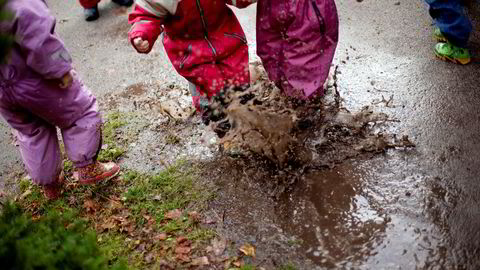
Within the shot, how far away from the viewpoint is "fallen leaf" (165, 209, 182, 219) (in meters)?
2.93

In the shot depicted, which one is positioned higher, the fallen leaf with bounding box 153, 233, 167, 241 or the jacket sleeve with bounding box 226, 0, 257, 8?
the jacket sleeve with bounding box 226, 0, 257, 8

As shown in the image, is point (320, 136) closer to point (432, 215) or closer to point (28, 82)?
point (432, 215)

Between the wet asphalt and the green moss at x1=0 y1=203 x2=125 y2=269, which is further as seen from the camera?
the wet asphalt

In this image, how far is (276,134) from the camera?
3029 millimetres

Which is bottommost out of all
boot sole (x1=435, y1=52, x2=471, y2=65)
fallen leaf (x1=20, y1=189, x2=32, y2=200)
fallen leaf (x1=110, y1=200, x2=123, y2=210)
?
fallen leaf (x1=20, y1=189, x2=32, y2=200)

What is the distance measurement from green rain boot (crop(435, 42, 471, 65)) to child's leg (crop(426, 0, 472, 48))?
0.05 meters

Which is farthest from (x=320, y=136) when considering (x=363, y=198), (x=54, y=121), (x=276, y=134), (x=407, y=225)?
(x=54, y=121)

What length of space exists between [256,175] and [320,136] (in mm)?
558

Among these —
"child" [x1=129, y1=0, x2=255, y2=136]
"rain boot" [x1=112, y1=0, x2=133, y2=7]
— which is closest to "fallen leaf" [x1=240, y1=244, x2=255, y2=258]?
"child" [x1=129, y1=0, x2=255, y2=136]

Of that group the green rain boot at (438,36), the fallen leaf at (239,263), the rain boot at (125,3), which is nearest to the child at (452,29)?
the green rain boot at (438,36)

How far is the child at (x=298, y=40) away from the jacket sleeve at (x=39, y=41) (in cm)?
134

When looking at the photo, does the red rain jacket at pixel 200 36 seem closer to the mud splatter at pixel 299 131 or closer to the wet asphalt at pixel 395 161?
the mud splatter at pixel 299 131

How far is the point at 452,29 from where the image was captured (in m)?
3.62

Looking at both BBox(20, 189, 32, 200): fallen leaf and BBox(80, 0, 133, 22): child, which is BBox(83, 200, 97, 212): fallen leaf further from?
BBox(80, 0, 133, 22): child
